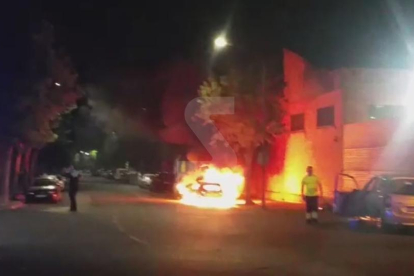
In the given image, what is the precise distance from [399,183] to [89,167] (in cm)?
15558

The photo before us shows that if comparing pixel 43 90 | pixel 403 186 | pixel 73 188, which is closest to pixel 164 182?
pixel 43 90

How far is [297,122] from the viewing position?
147 ft

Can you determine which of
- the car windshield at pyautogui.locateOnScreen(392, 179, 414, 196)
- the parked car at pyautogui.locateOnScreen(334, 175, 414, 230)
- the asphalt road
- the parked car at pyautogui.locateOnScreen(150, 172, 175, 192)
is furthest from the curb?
the parked car at pyautogui.locateOnScreen(150, 172, 175, 192)

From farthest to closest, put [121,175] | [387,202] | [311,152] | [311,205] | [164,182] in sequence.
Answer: [121,175], [164,182], [311,152], [311,205], [387,202]

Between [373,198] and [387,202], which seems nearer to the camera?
[387,202]

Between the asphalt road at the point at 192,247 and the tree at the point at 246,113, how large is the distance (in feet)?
43.9

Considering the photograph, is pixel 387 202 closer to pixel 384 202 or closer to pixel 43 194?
pixel 384 202

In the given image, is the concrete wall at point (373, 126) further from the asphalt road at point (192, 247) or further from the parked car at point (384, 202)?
the parked car at point (384, 202)

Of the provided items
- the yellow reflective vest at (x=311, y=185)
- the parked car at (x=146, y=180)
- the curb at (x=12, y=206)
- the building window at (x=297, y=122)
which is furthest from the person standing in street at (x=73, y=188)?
the parked car at (x=146, y=180)

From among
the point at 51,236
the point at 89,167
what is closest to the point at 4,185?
the point at 51,236

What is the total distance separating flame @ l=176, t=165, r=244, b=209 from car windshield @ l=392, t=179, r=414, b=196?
57.3 feet

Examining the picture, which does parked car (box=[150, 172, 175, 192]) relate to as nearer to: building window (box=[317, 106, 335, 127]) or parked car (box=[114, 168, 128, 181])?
building window (box=[317, 106, 335, 127])

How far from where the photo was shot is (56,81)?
43.8m

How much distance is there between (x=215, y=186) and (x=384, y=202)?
20.1m
